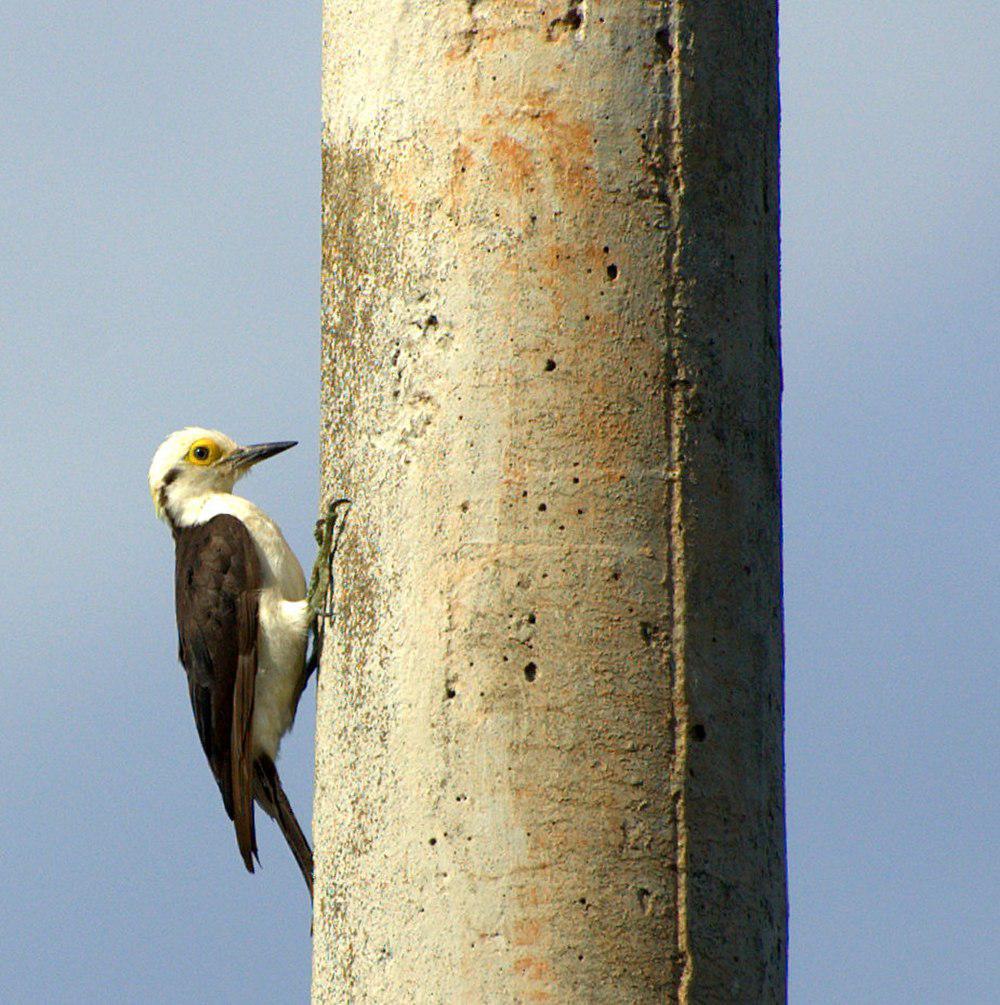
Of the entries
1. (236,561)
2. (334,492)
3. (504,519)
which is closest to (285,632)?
(236,561)

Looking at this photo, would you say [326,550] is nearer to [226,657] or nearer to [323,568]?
[323,568]

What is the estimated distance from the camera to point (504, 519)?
16.5ft

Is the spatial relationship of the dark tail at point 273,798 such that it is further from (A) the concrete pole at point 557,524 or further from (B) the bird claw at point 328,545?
(A) the concrete pole at point 557,524

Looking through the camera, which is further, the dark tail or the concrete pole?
the dark tail

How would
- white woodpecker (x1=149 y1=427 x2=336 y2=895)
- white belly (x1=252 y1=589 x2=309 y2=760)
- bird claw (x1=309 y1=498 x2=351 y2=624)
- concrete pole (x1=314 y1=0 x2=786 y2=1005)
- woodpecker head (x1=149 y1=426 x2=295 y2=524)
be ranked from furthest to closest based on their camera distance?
woodpecker head (x1=149 y1=426 x2=295 y2=524) → white woodpecker (x1=149 y1=427 x2=336 y2=895) → white belly (x1=252 y1=589 x2=309 y2=760) → bird claw (x1=309 y1=498 x2=351 y2=624) → concrete pole (x1=314 y1=0 x2=786 y2=1005)

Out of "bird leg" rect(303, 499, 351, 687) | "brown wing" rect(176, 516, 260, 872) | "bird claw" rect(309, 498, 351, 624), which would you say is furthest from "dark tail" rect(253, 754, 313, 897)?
"bird claw" rect(309, 498, 351, 624)

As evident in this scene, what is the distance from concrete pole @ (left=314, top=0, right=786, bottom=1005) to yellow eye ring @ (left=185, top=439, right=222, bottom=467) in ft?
10.0

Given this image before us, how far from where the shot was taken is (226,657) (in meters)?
7.42

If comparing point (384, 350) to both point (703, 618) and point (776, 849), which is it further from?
point (776, 849)

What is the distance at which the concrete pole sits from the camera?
486 cm

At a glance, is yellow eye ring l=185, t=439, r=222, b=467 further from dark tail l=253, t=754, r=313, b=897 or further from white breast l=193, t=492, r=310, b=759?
dark tail l=253, t=754, r=313, b=897

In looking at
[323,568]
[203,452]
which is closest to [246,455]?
[203,452]

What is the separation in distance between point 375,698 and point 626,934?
954 mm

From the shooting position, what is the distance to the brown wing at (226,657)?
7.39m
